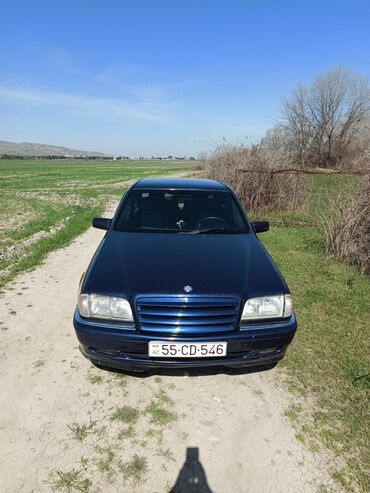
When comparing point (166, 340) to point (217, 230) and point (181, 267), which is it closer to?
point (181, 267)

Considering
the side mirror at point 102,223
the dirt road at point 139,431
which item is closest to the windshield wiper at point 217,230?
the side mirror at point 102,223

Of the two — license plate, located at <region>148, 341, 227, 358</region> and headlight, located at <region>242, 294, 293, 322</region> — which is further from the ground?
headlight, located at <region>242, 294, 293, 322</region>

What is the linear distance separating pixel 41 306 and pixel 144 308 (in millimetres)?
2578

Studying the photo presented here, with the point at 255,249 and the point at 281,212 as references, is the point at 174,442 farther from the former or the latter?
the point at 281,212

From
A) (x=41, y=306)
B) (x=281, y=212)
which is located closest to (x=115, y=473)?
(x=41, y=306)

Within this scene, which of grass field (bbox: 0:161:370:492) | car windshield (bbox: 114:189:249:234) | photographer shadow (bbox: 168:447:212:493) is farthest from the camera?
car windshield (bbox: 114:189:249:234)

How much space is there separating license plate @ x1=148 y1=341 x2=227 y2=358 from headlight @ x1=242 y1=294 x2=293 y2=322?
0.32m

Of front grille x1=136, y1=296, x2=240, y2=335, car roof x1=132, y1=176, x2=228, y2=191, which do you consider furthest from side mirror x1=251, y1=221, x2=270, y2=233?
Result: front grille x1=136, y1=296, x2=240, y2=335

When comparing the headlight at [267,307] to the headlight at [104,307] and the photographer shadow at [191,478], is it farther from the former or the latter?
the photographer shadow at [191,478]

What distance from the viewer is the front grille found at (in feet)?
8.31

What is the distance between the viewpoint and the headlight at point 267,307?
2.65 m

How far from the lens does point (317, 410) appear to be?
109 inches

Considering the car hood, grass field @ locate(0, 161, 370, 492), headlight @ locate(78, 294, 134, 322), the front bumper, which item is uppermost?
the car hood

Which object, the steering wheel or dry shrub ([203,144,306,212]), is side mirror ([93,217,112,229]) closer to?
the steering wheel
